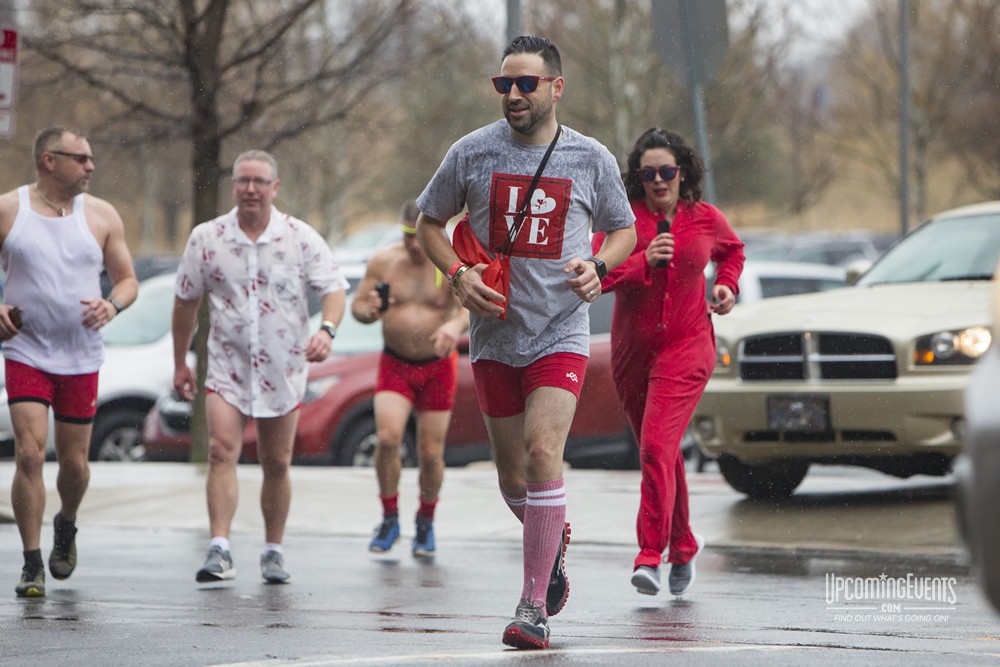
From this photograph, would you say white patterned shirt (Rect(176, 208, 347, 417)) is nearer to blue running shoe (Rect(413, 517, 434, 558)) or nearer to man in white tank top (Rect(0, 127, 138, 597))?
man in white tank top (Rect(0, 127, 138, 597))

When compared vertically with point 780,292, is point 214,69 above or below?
above

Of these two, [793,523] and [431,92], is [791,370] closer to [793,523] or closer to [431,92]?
[793,523]

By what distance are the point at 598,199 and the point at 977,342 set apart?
12.3 ft

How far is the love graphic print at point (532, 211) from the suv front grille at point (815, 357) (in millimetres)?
4022

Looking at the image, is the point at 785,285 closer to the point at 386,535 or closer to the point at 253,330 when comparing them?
the point at 386,535

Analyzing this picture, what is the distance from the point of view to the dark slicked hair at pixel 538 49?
6.42 m

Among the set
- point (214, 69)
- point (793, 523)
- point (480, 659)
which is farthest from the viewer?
point (214, 69)

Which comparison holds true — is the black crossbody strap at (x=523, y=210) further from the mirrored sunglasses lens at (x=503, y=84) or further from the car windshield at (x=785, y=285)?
the car windshield at (x=785, y=285)

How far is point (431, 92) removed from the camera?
4178 centimetres

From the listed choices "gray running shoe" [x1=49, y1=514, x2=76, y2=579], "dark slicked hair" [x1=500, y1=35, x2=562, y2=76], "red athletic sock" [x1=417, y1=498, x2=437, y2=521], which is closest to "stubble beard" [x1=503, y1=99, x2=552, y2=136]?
"dark slicked hair" [x1=500, y1=35, x2=562, y2=76]

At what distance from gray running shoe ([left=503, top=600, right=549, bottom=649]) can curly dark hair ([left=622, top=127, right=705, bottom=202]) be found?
250 cm

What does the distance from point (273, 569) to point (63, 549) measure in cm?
95

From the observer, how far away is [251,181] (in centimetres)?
862

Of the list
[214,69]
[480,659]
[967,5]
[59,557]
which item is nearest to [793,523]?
[59,557]
